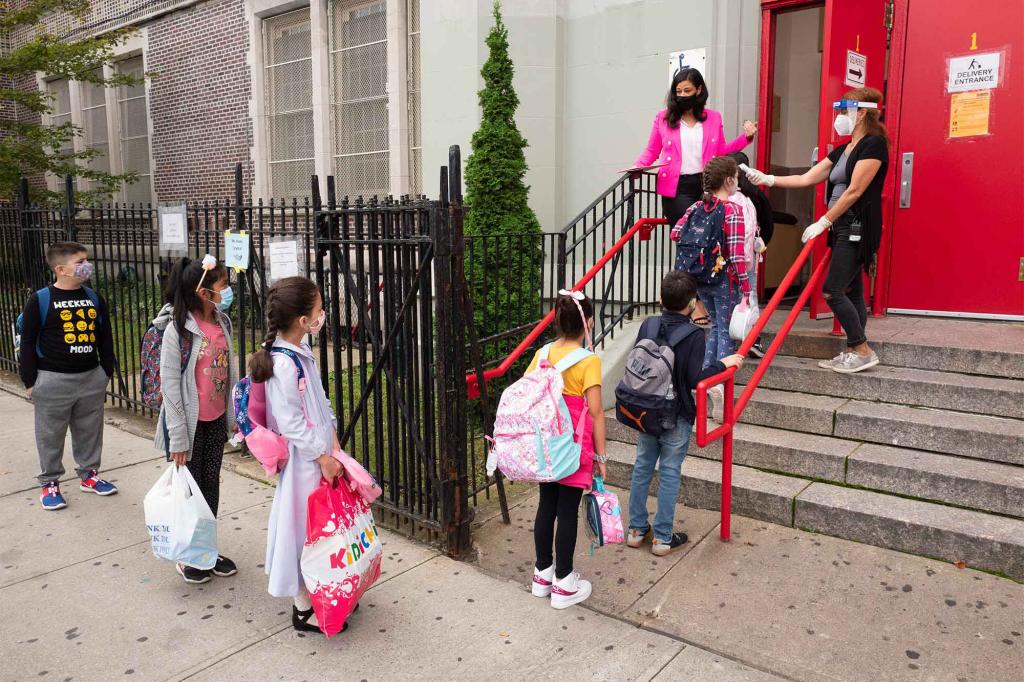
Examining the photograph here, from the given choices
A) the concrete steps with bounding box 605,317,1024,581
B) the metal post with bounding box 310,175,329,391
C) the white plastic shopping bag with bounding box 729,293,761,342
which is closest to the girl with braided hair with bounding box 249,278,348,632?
the metal post with bounding box 310,175,329,391

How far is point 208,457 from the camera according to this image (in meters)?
3.86

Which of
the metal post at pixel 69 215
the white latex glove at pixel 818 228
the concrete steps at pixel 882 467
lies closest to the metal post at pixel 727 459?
the concrete steps at pixel 882 467

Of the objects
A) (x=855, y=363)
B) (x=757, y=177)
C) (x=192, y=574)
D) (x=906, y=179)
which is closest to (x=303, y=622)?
(x=192, y=574)

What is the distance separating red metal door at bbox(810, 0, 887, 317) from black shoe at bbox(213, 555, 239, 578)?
14.3 ft

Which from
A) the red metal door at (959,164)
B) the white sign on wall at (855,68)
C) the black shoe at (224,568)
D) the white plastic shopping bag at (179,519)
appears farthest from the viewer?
the white sign on wall at (855,68)

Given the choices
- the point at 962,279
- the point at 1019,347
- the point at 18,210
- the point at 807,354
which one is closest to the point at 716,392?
the point at 807,354

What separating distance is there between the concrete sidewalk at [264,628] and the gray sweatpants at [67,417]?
53 cm

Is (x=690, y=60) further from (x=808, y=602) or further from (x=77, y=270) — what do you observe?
(x=77, y=270)

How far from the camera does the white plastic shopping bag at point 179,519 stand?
351cm

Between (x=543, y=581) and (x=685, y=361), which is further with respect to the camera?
(x=685, y=361)

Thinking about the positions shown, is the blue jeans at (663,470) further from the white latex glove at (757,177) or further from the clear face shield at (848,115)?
the clear face shield at (848,115)

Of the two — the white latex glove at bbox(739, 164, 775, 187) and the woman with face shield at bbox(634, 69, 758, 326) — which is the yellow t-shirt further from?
the woman with face shield at bbox(634, 69, 758, 326)

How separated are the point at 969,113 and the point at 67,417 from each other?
259 inches

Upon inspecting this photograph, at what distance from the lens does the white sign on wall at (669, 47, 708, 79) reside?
6.78 m
